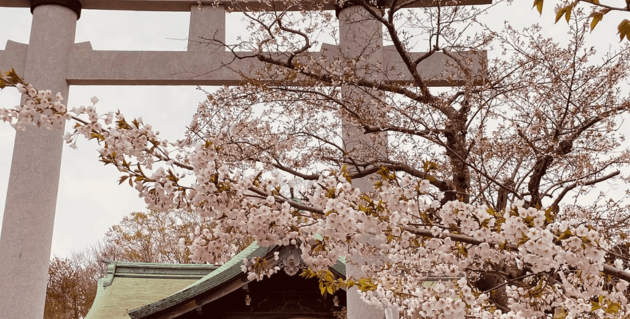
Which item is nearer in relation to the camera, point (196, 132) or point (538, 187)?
point (538, 187)

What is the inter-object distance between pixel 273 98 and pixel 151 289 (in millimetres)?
5317

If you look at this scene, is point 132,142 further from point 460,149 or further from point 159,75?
point 159,75

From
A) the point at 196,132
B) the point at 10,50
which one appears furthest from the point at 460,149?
the point at 10,50

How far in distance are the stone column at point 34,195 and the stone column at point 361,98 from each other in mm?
3006

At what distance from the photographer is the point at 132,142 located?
6.76 feet

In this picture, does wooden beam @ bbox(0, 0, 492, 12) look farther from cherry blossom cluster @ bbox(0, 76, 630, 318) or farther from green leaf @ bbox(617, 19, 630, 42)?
green leaf @ bbox(617, 19, 630, 42)

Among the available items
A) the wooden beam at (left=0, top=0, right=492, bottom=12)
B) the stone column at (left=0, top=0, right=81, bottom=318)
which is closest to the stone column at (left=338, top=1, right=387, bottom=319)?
the wooden beam at (left=0, top=0, right=492, bottom=12)

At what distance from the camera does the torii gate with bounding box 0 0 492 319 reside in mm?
5621

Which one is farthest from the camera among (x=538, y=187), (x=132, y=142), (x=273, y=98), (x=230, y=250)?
(x=273, y=98)

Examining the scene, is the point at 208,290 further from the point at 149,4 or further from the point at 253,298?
the point at 149,4

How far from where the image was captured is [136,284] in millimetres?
9195

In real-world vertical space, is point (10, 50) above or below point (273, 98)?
above

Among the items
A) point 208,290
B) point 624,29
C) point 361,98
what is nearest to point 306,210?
point 624,29

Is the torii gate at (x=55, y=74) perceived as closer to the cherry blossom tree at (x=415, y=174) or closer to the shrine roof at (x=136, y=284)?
the cherry blossom tree at (x=415, y=174)
